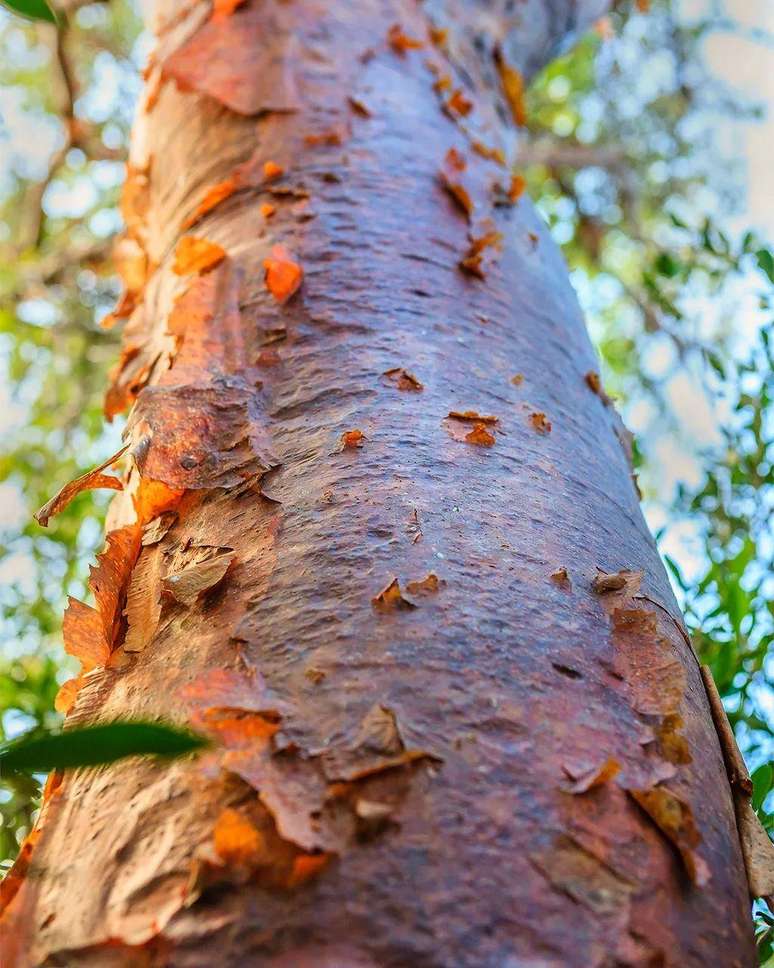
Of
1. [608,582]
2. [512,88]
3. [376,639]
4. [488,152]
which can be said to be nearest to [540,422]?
[608,582]

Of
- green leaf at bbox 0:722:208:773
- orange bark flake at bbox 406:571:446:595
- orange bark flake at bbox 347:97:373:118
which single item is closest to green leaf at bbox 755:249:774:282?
orange bark flake at bbox 347:97:373:118

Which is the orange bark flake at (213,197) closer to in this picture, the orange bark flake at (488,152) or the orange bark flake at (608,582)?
the orange bark flake at (488,152)

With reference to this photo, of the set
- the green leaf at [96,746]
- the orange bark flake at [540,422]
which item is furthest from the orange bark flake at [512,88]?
the green leaf at [96,746]

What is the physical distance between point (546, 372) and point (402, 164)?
338 mm

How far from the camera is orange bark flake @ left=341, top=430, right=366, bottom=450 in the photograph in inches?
26.0

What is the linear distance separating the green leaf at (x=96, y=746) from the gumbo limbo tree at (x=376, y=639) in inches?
3.6

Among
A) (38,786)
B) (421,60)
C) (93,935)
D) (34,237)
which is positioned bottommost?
(34,237)

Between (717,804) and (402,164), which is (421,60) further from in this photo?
(717,804)

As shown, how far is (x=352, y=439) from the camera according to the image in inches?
26.1

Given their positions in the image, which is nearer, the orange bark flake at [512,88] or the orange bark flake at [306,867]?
the orange bark flake at [306,867]

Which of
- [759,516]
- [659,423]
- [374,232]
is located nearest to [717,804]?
[374,232]

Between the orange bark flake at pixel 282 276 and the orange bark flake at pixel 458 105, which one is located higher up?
the orange bark flake at pixel 458 105

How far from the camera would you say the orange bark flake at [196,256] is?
92cm

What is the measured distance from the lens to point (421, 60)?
4.29 ft
